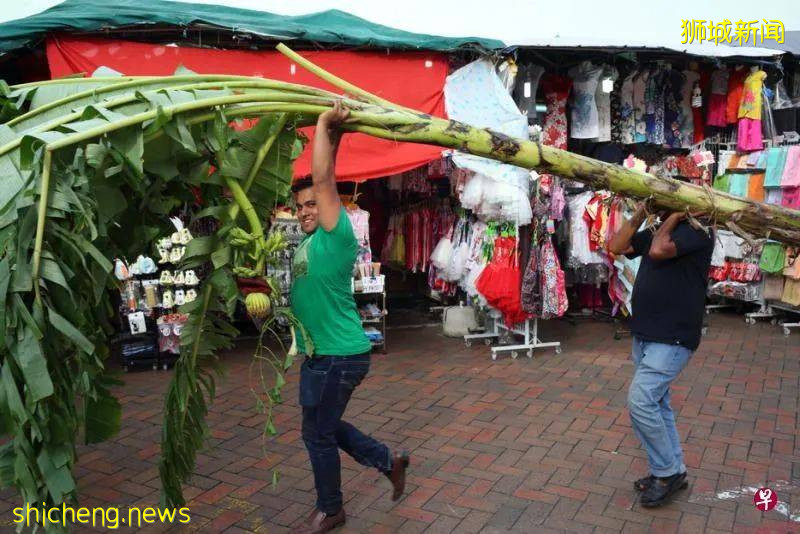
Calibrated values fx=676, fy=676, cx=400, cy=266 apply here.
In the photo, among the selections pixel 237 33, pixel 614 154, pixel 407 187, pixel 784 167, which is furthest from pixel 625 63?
pixel 237 33

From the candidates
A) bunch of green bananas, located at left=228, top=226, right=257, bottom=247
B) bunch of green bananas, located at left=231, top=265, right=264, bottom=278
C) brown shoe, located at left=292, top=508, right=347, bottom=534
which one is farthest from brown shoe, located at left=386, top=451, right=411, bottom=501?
bunch of green bananas, located at left=228, top=226, right=257, bottom=247

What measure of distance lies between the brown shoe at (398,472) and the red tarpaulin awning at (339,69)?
3162 mm

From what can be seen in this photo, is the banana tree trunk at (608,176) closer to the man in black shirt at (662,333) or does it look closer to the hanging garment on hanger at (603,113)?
the man in black shirt at (662,333)

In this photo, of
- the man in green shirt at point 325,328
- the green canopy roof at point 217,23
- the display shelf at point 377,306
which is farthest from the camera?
the display shelf at point 377,306

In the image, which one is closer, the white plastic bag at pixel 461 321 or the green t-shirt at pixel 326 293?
the green t-shirt at pixel 326 293

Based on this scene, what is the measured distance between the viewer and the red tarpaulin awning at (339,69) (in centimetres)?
603

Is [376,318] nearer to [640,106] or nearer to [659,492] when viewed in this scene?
[659,492]

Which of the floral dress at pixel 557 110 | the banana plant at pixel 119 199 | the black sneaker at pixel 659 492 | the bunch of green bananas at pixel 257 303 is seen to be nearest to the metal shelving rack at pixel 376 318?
the floral dress at pixel 557 110

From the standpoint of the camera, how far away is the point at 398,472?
13.1ft

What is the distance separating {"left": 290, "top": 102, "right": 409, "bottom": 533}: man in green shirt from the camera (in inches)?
129

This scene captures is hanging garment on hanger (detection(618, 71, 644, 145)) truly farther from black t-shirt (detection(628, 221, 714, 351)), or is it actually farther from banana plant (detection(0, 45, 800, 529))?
banana plant (detection(0, 45, 800, 529))

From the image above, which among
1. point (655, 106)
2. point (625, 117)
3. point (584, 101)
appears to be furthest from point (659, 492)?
point (655, 106)

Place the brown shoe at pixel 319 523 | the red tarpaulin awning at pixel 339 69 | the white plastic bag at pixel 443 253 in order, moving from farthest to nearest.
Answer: the white plastic bag at pixel 443 253 → the red tarpaulin awning at pixel 339 69 → the brown shoe at pixel 319 523

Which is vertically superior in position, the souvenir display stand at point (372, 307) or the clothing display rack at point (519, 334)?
the souvenir display stand at point (372, 307)
